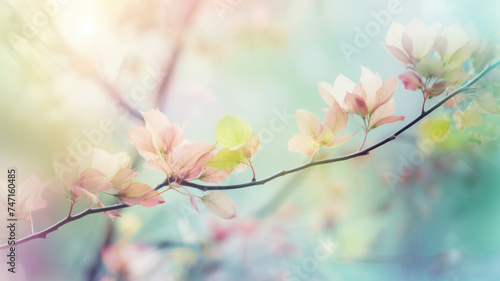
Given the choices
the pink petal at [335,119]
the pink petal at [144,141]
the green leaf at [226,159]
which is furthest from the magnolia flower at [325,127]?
the pink petal at [144,141]

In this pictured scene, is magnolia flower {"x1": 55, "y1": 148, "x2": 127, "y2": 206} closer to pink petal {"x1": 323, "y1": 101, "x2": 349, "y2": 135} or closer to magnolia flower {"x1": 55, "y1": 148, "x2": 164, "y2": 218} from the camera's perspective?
magnolia flower {"x1": 55, "y1": 148, "x2": 164, "y2": 218}

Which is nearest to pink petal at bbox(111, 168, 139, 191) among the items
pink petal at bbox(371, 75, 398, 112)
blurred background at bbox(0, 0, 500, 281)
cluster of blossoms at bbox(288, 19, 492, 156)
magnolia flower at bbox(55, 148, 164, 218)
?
magnolia flower at bbox(55, 148, 164, 218)

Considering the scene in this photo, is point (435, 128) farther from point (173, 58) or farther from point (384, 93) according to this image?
point (173, 58)

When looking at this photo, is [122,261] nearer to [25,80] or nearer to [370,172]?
[25,80]

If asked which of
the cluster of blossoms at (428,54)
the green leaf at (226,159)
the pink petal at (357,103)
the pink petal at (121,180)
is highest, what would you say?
the cluster of blossoms at (428,54)

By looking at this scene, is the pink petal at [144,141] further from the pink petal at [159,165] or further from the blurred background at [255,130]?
the blurred background at [255,130]

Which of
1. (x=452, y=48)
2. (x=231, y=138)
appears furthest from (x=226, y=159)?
(x=452, y=48)
